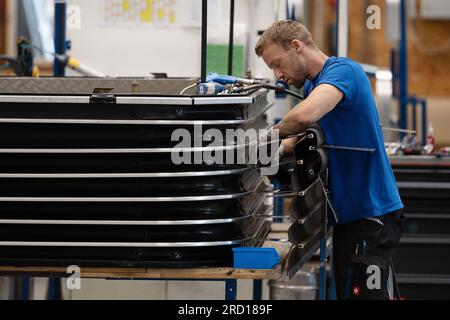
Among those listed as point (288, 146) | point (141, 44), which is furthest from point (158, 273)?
point (141, 44)

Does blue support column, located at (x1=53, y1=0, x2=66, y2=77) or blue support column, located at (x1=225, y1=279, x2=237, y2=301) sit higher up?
blue support column, located at (x1=53, y1=0, x2=66, y2=77)

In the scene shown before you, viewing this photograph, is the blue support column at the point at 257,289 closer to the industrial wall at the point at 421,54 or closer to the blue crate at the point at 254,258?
the blue crate at the point at 254,258

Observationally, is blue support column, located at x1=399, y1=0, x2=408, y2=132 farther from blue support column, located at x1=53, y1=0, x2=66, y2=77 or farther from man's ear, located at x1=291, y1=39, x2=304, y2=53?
man's ear, located at x1=291, y1=39, x2=304, y2=53

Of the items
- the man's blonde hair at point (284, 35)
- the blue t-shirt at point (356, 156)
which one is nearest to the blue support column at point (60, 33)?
the man's blonde hair at point (284, 35)

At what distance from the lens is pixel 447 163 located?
14.6 ft

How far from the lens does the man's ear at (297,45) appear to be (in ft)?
10.4

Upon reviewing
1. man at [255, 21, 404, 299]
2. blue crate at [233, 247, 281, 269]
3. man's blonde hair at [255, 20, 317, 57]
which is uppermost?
man's blonde hair at [255, 20, 317, 57]

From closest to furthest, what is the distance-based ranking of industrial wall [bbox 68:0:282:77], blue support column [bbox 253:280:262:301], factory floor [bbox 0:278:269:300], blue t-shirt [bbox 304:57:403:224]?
blue t-shirt [bbox 304:57:403:224] < blue support column [bbox 253:280:262:301] < factory floor [bbox 0:278:269:300] < industrial wall [bbox 68:0:282:77]

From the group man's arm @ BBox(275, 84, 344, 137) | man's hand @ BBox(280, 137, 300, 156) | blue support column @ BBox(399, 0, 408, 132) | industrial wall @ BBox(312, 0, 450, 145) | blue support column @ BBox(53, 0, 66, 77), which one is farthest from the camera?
industrial wall @ BBox(312, 0, 450, 145)

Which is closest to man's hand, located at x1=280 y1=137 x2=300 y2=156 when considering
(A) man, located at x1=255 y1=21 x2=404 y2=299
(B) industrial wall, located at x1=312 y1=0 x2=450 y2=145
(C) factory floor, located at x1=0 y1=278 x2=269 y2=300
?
(A) man, located at x1=255 y1=21 x2=404 y2=299

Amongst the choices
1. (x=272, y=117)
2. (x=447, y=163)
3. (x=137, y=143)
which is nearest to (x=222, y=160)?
(x=137, y=143)

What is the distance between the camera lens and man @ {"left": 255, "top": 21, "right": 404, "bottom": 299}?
308 cm

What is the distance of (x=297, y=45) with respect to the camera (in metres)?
3.18

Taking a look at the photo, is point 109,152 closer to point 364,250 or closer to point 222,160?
point 222,160
